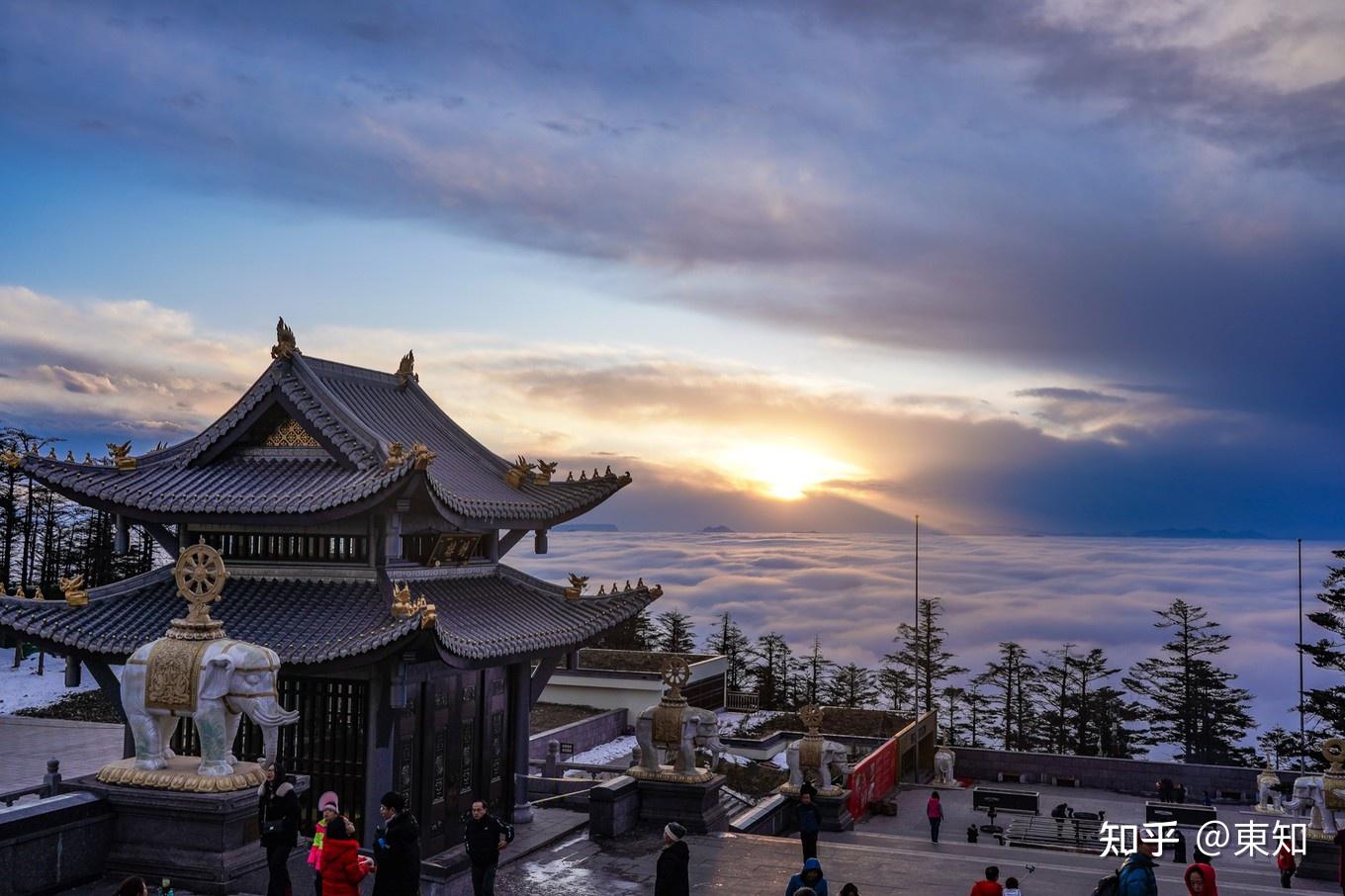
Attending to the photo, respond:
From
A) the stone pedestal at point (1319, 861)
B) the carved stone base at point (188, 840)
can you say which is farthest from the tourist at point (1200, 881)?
the stone pedestal at point (1319, 861)

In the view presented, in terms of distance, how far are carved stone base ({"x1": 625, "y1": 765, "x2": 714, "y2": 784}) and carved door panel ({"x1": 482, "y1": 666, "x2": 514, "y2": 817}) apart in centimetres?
236

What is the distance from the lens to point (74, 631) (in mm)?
17344

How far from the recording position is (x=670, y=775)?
781 inches

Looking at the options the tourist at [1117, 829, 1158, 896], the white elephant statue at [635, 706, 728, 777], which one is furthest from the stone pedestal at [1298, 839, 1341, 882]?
the tourist at [1117, 829, 1158, 896]

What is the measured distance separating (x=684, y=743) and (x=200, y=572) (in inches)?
393

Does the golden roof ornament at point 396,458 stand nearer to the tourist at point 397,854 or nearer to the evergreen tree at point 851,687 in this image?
the tourist at point 397,854

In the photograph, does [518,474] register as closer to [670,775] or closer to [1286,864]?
[670,775]

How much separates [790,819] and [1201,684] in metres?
39.4

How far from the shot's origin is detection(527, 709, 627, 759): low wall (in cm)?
3334

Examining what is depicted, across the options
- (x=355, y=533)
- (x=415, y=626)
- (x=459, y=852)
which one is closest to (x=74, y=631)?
(x=355, y=533)

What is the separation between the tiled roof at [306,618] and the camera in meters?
16.9

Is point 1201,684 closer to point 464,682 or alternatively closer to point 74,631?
point 464,682

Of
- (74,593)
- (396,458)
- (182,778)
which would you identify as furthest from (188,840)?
(74,593)

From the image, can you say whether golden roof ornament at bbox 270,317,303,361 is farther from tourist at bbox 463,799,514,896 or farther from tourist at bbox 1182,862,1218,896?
tourist at bbox 1182,862,1218,896
